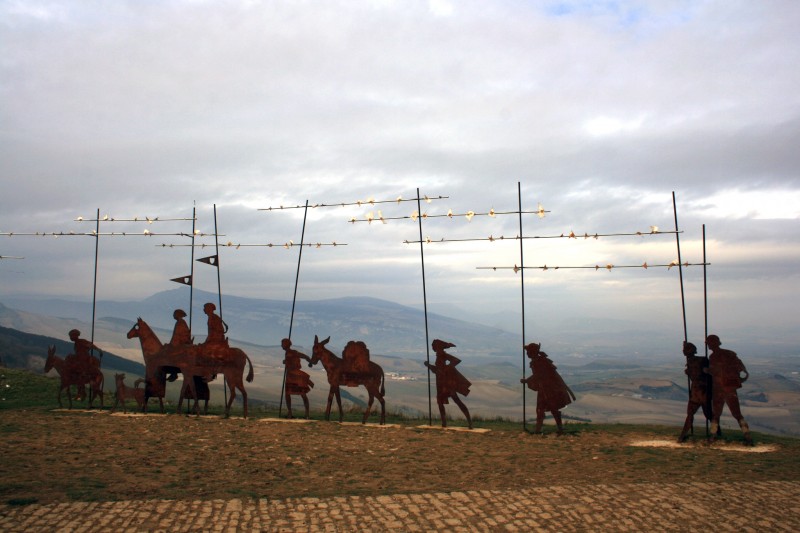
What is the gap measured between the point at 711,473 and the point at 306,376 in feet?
33.1

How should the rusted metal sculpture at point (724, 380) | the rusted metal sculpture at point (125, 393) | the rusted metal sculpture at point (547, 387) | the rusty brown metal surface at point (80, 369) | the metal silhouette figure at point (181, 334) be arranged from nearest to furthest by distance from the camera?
1. the rusted metal sculpture at point (724, 380)
2. the rusted metal sculpture at point (547, 387)
3. the rusted metal sculpture at point (125, 393)
4. the metal silhouette figure at point (181, 334)
5. the rusty brown metal surface at point (80, 369)

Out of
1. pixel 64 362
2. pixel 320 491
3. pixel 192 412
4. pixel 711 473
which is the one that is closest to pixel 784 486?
pixel 711 473

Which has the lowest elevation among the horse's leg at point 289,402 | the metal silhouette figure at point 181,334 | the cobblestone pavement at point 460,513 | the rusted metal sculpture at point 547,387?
the cobblestone pavement at point 460,513

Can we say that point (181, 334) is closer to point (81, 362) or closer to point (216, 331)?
point (216, 331)

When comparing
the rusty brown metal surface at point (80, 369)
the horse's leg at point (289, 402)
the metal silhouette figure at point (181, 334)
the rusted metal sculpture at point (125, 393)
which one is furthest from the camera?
the rusty brown metal surface at point (80, 369)

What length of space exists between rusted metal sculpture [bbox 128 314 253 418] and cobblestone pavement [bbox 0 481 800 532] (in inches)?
323

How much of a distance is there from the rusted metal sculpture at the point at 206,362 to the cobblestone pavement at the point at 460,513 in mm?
8207

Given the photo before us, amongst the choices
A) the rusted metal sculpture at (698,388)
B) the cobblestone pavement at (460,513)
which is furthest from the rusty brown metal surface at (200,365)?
the rusted metal sculpture at (698,388)

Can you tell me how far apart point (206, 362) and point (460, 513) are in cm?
1062

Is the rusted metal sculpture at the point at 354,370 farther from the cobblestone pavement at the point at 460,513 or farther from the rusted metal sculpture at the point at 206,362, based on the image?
the cobblestone pavement at the point at 460,513

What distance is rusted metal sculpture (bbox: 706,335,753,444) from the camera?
46.5 ft

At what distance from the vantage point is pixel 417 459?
12.9m

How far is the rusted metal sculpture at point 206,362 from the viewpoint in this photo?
693 inches

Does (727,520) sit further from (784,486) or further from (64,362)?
(64,362)
